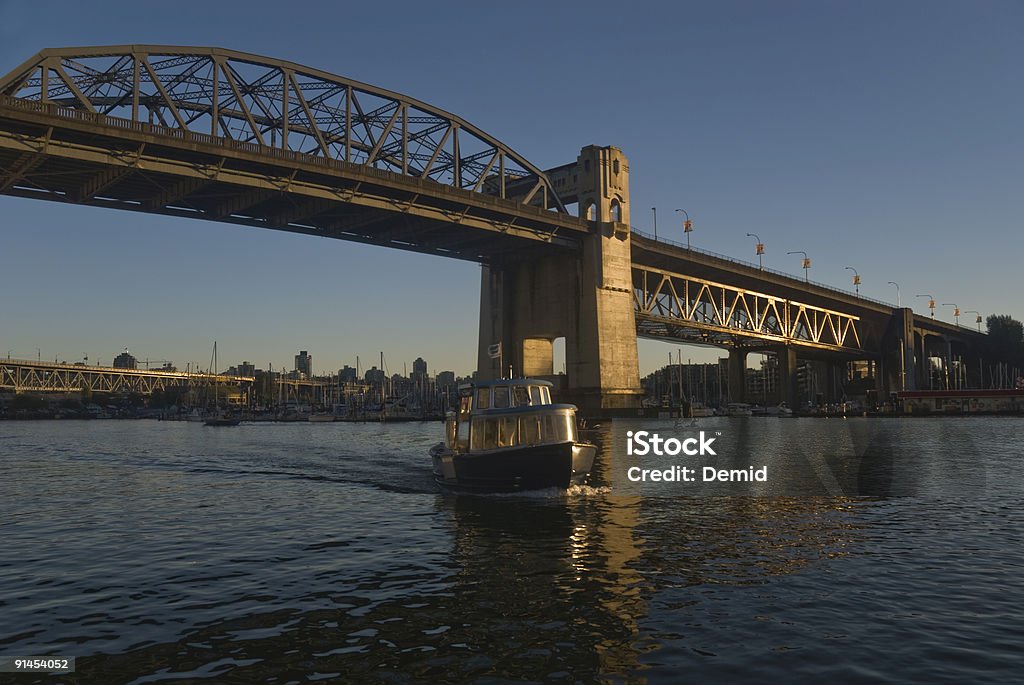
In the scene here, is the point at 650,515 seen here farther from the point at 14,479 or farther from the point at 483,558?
the point at 14,479

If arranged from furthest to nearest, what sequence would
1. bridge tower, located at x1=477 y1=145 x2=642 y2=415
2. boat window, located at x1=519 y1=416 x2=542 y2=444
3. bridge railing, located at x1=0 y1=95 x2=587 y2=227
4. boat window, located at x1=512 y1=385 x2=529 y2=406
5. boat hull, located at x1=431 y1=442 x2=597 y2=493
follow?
1. bridge tower, located at x1=477 y1=145 x2=642 y2=415
2. bridge railing, located at x1=0 y1=95 x2=587 y2=227
3. boat window, located at x1=512 y1=385 x2=529 y2=406
4. boat window, located at x1=519 y1=416 x2=542 y2=444
5. boat hull, located at x1=431 y1=442 x2=597 y2=493

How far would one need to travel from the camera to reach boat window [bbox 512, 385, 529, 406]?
33250 millimetres

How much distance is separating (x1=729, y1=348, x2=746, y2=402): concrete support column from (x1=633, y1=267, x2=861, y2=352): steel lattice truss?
8617 millimetres

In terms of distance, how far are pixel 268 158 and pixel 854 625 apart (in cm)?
5776

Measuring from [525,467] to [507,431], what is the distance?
1665 millimetres

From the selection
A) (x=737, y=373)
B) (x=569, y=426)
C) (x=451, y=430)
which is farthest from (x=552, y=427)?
(x=737, y=373)

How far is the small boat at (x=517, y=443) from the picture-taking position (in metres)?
31.8

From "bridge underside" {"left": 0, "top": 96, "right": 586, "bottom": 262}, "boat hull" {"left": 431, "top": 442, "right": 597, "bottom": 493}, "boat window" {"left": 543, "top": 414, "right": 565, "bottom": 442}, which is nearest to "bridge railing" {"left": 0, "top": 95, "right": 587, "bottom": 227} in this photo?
"bridge underside" {"left": 0, "top": 96, "right": 586, "bottom": 262}

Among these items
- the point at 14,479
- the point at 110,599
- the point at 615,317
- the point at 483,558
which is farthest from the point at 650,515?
the point at 615,317

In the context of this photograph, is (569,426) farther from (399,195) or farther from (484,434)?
(399,195)

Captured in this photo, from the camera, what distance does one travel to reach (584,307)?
91.7 meters

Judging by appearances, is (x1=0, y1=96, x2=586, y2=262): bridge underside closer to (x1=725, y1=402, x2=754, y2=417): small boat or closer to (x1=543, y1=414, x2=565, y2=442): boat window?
(x1=543, y1=414, x2=565, y2=442): boat window

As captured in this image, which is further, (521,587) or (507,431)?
(507,431)

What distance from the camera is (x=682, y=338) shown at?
136m
